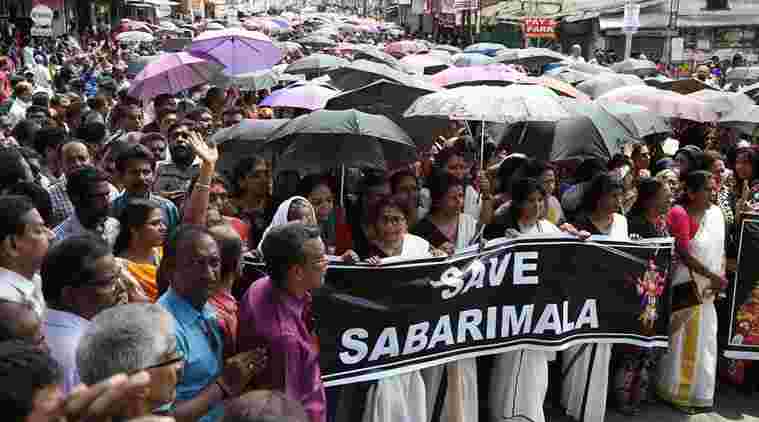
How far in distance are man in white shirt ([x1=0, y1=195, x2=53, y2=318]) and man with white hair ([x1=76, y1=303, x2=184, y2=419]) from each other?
36.4 inches

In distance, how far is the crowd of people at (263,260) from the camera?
8.52 feet

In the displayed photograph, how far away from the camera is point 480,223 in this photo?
5672 mm

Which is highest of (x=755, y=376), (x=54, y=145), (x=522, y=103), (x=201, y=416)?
(x=522, y=103)

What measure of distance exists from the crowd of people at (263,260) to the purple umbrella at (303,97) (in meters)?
0.83

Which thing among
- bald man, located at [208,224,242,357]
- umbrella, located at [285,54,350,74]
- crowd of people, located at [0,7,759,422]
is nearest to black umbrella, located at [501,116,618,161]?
crowd of people, located at [0,7,759,422]

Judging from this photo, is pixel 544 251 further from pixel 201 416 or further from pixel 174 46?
pixel 174 46

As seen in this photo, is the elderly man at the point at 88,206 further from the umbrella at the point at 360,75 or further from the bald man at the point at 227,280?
the umbrella at the point at 360,75

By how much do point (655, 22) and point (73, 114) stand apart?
2335 cm

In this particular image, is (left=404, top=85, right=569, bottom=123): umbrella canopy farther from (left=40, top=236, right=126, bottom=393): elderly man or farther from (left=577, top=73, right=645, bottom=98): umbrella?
(left=577, top=73, right=645, bottom=98): umbrella

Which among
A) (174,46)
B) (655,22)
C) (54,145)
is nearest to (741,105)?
(54,145)

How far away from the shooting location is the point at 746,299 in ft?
19.0

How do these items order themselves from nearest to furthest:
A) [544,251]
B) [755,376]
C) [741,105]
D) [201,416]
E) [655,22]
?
[201,416] < [544,251] < [755,376] < [741,105] < [655,22]

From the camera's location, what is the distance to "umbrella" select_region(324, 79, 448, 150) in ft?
25.6

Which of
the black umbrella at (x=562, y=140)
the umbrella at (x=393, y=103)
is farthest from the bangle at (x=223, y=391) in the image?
the umbrella at (x=393, y=103)
